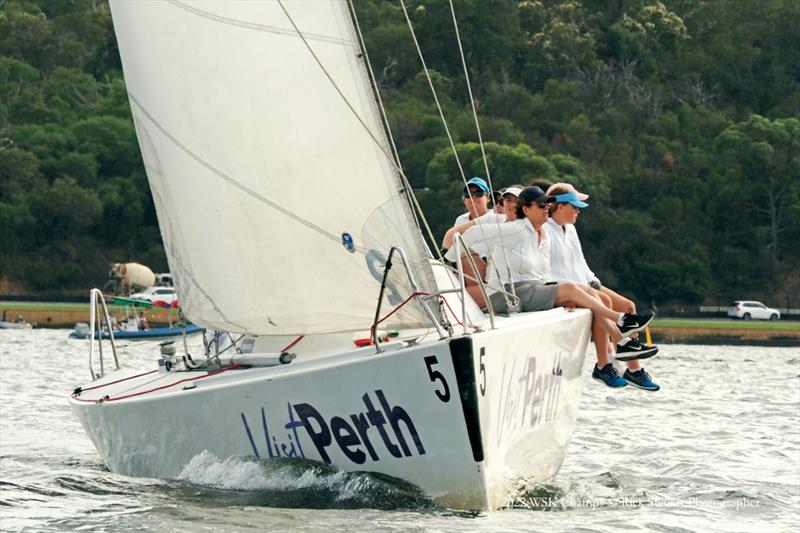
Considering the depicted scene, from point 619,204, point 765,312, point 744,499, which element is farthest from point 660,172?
point 744,499

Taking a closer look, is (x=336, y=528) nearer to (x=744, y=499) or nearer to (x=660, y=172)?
(x=744, y=499)

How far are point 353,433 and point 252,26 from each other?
8.66 ft

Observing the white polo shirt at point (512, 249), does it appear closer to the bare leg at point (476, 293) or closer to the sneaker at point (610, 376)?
the bare leg at point (476, 293)

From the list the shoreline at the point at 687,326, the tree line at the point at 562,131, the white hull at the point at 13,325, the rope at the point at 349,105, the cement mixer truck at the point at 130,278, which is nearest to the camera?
the rope at the point at 349,105

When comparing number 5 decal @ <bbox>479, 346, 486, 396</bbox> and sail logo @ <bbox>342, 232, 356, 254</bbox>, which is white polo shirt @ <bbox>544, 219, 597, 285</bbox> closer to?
sail logo @ <bbox>342, 232, 356, 254</bbox>

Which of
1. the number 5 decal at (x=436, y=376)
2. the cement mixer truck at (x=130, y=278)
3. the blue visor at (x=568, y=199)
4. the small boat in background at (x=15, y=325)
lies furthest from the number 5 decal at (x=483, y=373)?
the cement mixer truck at (x=130, y=278)

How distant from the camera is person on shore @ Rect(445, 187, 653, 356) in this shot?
10148mm

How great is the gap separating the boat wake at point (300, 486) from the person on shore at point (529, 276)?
1897 millimetres

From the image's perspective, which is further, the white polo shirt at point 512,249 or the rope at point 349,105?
the white polo shirt at point 512,249

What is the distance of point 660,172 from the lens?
68000mm

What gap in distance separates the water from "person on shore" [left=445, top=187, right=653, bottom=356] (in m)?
1.22

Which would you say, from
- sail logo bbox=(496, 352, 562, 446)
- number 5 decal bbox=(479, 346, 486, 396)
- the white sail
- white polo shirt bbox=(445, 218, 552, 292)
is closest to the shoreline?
white polo shirt bbox=(445, 218, 552, 292)

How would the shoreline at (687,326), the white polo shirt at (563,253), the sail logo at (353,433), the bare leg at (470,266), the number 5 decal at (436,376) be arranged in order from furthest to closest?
the shoreline at (687,326) → the white polo shirt at (563,253) → the bare leg at (470,266) → the sail logo at (353,433) → the number 5 decal at (436,376)

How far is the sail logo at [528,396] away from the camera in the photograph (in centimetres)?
877
